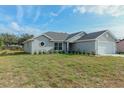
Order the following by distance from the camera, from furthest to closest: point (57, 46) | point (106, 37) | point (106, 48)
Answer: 1. point (57, 46)
2. point (106, 48)
3. point (106, 37)

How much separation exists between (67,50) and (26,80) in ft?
49.0

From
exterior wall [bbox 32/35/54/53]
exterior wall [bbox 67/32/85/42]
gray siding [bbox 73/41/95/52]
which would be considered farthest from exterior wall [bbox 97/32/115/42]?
exterior wall [bbox 32/35/54/53]

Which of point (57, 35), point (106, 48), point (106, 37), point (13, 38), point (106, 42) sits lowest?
point (106, 48)

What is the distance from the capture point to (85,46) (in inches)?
803

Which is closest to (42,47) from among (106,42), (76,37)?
(76,37)

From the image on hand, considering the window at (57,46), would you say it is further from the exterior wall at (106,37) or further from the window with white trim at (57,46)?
the exterior wall at (106,37)

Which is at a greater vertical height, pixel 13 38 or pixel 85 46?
pixel 13 38

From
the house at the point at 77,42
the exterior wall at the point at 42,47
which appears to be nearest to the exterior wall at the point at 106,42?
the house at the point at 77,42

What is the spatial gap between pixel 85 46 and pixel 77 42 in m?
1.58

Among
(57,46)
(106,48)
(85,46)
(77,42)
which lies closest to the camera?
(106,48)

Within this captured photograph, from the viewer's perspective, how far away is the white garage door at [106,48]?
19520mm

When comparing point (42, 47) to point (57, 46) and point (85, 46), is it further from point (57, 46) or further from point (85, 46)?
point (85, 46)
